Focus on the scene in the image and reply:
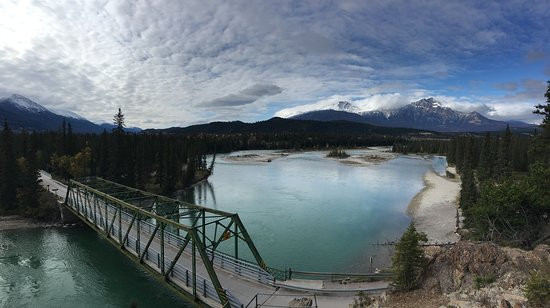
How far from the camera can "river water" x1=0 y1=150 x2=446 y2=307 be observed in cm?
3088

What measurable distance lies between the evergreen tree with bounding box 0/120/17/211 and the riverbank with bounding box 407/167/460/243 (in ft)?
205

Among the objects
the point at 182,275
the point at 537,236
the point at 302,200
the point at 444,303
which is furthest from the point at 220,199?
the point at 444,303

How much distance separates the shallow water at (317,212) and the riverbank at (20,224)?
83.8ft

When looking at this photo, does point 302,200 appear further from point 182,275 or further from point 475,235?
point 182,275

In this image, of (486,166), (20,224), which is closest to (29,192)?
(20,224)

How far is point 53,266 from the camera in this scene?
37.1m

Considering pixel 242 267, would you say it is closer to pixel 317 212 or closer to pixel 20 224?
pixel 317 212

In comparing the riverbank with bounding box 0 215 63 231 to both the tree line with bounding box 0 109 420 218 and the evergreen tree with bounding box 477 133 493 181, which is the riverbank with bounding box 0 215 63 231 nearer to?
the tree line with bounding box 0 109 420 218

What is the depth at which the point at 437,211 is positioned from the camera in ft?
192

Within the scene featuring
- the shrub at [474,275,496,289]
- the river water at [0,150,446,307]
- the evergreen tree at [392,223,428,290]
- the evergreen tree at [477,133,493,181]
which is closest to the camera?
the shrub at [474,275,496,289]

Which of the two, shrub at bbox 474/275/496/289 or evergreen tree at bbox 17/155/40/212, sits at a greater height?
shrub at bbox 474/275/496/289

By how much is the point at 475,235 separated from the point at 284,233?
72.0 ft

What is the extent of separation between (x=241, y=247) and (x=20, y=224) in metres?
34.7

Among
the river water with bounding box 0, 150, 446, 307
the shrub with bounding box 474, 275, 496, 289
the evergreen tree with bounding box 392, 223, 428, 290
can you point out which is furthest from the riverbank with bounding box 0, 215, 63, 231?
the shrub with bounding box 474, 275, 496, 289
